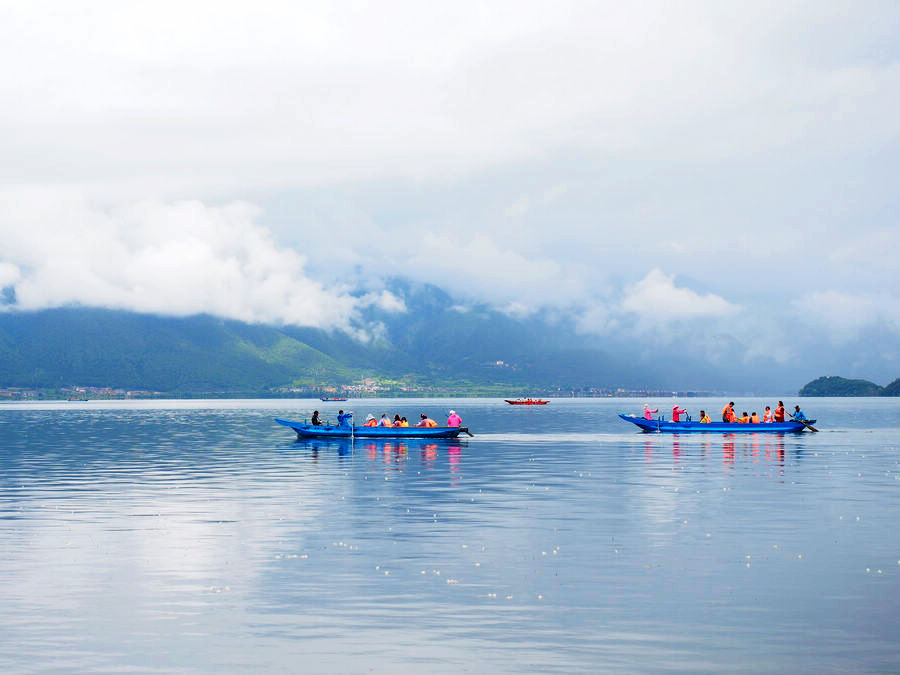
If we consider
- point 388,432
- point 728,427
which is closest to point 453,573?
point 388,432

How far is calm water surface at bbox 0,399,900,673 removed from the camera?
26234mm

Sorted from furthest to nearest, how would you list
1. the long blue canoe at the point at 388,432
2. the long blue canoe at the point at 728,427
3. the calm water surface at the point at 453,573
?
the long blue canoe at the point at 728,427 < the long blue canoe at the point at 388,432 < the calm water surface at the point at 453,573

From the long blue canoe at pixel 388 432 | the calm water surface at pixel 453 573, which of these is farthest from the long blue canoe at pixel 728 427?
the calm water surface at pixel 453 573

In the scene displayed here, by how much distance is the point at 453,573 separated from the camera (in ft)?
119

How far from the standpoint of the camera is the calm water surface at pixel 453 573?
26234 mm

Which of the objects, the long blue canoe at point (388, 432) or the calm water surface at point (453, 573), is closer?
the calm water surface at point (453, 573)

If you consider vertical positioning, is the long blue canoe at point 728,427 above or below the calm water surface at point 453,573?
above

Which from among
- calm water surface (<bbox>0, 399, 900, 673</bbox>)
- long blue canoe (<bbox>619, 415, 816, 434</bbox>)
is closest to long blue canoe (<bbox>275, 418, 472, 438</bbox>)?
long blue canoe (<bbox>619, 415, 816, 434</bbox>)

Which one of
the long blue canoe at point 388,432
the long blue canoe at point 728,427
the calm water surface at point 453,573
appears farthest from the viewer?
the long blue canoe at point 728,427

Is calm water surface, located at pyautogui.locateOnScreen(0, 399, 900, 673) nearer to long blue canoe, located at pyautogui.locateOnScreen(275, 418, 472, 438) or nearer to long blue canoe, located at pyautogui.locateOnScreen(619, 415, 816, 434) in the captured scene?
long blue canoe, located at pyautogui.locateOnScreen(275, 418, 472, 438)

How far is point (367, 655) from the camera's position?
84.9 feet

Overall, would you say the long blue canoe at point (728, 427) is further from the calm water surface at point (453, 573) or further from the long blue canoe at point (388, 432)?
the calm water surface at point (453, 573)

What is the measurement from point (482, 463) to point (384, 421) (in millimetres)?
42355

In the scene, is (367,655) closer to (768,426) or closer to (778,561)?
(778,561)
